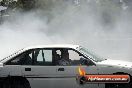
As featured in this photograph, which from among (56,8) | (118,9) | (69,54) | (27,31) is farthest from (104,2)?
(69,54)

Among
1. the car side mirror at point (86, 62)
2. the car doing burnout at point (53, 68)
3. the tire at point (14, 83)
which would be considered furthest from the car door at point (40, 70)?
the car side mirror at point (86, 62)

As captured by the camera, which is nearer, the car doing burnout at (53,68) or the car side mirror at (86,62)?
the car doing burnout at (53,68)

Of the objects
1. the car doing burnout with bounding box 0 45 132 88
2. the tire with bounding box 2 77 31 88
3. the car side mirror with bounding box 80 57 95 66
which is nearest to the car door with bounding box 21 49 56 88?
the car doing burnout with bounding box 0 45 132 88

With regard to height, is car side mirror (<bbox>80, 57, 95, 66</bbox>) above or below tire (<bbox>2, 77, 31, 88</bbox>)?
above

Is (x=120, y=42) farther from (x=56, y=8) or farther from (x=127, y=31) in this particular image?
(x=56, y=8)

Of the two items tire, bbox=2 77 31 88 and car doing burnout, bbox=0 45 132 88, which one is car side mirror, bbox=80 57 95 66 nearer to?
car doing burnout, bbox=0 45 132 88

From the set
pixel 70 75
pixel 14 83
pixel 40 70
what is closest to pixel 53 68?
pixel 40 70

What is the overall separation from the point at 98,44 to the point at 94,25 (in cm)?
1246

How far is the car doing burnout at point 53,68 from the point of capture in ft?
31.4

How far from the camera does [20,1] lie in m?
54.6

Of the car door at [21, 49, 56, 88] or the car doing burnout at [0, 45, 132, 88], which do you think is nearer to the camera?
the car doing burnout at [0, 45, 132, 88]

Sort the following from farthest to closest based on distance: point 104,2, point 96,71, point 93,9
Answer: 1. point 104,2
2. point 93,9
3. point 96,71

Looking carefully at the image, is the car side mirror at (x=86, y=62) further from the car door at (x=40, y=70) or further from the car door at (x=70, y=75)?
the car door at (x=40, y=70)

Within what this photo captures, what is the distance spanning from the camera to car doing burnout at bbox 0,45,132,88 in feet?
31.4
